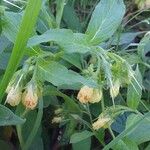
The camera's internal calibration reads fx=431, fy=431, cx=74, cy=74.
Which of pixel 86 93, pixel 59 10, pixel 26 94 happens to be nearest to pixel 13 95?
pixel 26 94

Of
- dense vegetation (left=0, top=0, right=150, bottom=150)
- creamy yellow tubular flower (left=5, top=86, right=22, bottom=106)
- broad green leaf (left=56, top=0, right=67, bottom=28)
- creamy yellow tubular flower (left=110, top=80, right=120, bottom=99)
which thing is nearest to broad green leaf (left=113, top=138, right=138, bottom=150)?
dense vegetation (left=0, top=0, right=150, bottom=150)

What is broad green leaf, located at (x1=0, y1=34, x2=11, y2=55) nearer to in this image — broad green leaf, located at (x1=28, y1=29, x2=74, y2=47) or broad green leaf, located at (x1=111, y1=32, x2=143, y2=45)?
broad green leaf, located at (x1=28, y1=29, x2=74, y2=47)

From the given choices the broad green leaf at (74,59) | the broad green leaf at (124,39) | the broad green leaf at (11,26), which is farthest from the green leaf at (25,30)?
the broad green leaf at (124,39)

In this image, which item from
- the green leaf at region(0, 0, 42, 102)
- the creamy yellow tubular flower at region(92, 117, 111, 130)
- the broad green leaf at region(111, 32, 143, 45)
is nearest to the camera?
the green leaf at region(0, 0, 42, 102)

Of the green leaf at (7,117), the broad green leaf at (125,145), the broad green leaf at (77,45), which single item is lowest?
the broad green leaf at (125,145)

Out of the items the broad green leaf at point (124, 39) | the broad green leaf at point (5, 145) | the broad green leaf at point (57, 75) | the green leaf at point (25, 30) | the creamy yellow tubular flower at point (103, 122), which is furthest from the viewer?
the broad green leaf at point (124, 39)

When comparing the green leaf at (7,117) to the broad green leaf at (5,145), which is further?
the broad green leaf at (5,145)

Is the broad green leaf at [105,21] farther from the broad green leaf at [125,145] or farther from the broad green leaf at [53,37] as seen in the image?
the broad green leaf at [125,145]

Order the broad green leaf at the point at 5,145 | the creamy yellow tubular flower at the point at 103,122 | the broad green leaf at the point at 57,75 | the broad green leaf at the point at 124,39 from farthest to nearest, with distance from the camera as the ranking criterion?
the broad green leaf at the point at 124,39
the broad green leaf at the point at 5,145
the creamy yellow tubular flower at the point at 103,122
the broad green leaf at the point at 57,75
